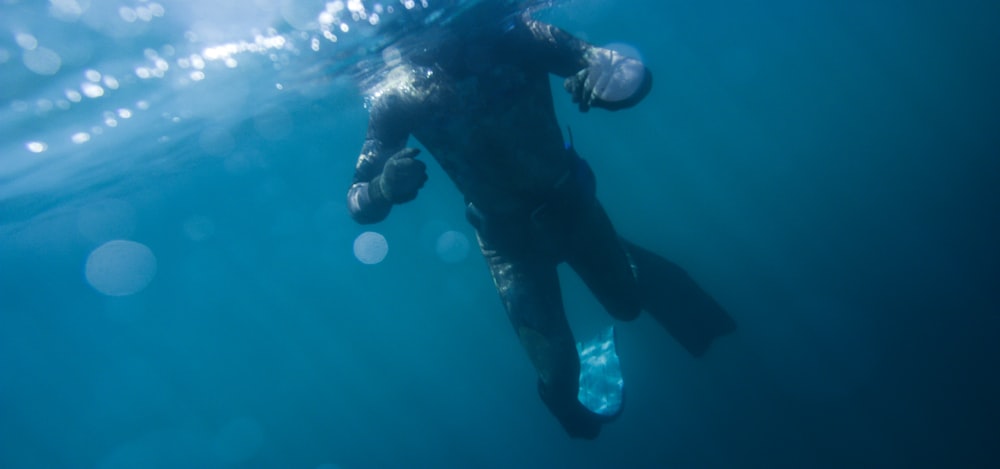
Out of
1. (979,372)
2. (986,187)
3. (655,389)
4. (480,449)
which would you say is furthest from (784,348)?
(480,449)

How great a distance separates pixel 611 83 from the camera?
341 cm

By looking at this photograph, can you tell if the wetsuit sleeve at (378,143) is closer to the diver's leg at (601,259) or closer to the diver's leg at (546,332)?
the diver's leg at (546,332)

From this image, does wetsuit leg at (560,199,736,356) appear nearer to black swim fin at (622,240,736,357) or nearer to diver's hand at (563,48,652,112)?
black swim fin at (622,240,736,357)

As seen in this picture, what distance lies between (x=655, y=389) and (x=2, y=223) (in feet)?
69.3

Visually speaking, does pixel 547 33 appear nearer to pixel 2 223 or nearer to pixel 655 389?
pixel 655 389

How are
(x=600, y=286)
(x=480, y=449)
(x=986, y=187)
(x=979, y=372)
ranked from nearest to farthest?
(x=600, y=286)
(x=979, y=372)
(x=986, y=187)
(x=480, y=449)

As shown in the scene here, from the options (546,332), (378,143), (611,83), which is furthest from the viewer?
(546,332)

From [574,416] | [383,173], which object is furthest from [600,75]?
[574,416]

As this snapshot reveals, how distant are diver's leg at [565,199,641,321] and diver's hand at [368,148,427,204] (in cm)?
155

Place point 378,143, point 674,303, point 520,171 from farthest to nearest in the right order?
1. point 674,303
2. point 378,143
3. point 520,171

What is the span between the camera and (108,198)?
65.5 feet

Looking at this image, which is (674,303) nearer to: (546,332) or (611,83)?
(546,332)

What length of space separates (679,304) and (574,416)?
219cm

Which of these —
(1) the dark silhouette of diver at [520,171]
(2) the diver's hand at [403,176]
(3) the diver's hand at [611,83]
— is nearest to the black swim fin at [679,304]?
(1) the dark silhouette of diver at [520,171]
